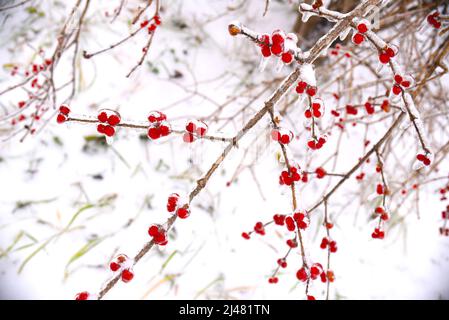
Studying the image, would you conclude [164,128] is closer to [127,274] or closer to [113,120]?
[113,120]

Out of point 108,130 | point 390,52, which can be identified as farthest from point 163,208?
point 390,52

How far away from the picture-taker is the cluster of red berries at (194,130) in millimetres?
639

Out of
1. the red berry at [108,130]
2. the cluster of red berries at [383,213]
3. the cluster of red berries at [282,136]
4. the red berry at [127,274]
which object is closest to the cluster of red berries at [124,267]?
the red berry at [127,274]

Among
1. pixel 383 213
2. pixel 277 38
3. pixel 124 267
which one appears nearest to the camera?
pixel 277 38

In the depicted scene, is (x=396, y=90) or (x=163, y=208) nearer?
(x=396, y=90)

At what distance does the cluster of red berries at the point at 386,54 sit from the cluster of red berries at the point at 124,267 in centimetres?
70

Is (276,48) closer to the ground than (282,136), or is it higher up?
higher up

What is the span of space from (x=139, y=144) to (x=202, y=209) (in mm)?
539

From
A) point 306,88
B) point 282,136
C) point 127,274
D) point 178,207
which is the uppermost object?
point 306,88

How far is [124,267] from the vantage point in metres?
0.70

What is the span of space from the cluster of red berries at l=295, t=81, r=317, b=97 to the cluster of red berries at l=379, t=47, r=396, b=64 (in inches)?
6.3

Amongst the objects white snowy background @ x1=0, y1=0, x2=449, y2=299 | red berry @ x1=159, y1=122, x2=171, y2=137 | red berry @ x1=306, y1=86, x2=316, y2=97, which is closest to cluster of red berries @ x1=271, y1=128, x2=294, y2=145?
red berry @ x1=306, y1=86, x2=316, y2=97

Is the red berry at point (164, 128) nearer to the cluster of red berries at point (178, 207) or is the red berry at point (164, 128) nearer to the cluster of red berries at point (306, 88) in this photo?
the cluster of red berries at point (178, 207)

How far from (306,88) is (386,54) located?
7.2 inches
